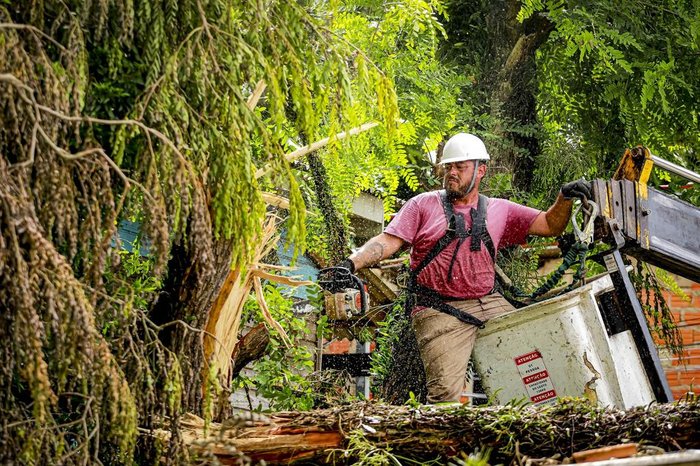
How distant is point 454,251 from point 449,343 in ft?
2.20

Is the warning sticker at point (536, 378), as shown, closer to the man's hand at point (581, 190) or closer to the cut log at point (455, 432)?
the man's hand at point (581, 190)

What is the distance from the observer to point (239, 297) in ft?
21.1

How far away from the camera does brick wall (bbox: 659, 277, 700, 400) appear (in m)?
11.2

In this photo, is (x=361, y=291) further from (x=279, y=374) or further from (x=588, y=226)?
(x=279, y=374)

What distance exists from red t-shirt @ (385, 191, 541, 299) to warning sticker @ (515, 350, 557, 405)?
78 centimetres

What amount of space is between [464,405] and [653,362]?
1.80 metres

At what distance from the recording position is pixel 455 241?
7312mm

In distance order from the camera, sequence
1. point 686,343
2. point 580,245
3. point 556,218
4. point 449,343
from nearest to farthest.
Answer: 1. point 580,245
2. point 449,343
3. point 556,218
4. point 686,343

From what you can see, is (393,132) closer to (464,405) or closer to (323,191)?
(464,405)

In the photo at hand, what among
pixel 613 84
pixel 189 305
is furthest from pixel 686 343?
pixel 189 305

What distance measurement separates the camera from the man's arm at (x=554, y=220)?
725 cm

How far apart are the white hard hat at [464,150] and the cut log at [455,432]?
271 centimetres

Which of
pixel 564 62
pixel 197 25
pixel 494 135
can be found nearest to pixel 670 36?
pixel 564 62


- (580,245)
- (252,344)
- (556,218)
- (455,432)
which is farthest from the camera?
(252,344)
